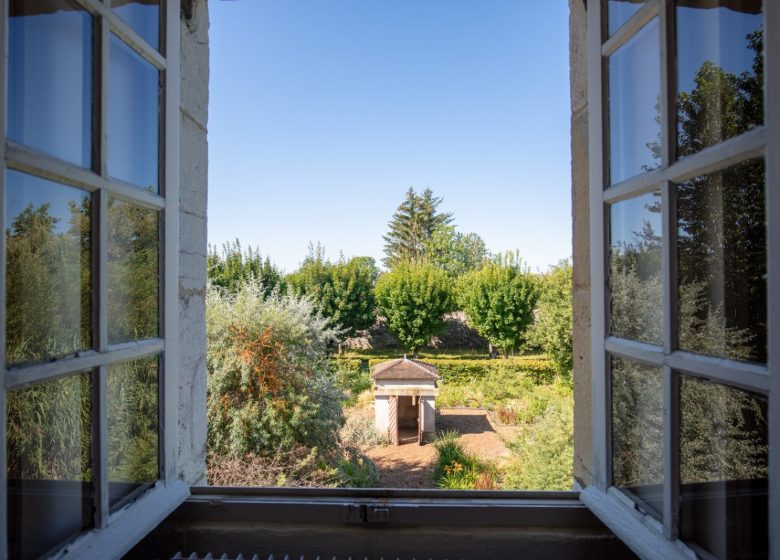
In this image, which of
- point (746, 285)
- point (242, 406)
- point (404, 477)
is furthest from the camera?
point (404, 477)

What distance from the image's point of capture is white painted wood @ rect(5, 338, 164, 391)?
0.58 meters

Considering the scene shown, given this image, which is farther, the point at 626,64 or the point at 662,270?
the point at 626,64

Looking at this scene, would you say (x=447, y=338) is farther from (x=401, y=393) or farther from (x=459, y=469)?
(x=459, y=469)

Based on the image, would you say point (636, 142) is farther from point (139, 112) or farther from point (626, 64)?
point (139, 112)

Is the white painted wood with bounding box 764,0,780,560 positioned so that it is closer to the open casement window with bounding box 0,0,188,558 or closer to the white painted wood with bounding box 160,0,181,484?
the open casement window with bounding box 0,0,188,558

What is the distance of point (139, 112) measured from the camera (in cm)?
92

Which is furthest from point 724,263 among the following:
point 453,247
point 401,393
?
point 453,247

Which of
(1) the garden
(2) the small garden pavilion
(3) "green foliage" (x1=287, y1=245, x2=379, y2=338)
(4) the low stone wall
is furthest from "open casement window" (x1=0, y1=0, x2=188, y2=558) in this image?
(4) the low stone wall

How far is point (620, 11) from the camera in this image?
2.95 ft

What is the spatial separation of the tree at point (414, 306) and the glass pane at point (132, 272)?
44.8ft

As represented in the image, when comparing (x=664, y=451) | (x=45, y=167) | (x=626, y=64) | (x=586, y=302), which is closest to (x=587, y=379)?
(x=586, y=302)

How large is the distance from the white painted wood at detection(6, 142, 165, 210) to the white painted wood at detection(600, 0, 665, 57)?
99 centimetres

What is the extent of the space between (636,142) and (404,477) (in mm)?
5265

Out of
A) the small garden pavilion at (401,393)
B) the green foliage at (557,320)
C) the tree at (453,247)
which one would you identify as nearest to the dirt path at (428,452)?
the small garden pavilion at (401,393)
